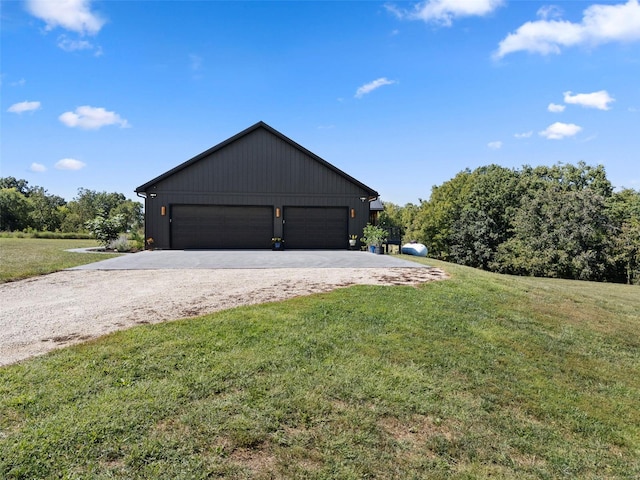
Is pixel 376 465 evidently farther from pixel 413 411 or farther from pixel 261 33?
pixel 261 33

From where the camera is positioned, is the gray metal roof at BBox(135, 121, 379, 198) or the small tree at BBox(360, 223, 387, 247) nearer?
the small tree at BBox(360, 223, 387, 247)

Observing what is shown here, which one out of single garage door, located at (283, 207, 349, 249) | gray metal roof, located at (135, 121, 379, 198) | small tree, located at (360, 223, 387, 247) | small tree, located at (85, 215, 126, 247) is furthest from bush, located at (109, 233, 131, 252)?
small tree, located at (360, 223, 387, 247)

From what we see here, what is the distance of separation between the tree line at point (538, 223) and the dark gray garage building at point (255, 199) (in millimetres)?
17342

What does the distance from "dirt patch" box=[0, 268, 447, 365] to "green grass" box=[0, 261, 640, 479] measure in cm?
54

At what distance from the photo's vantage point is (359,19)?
12.1 m

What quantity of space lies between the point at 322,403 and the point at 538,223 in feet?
99.9

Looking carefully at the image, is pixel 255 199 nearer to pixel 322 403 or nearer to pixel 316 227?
pixel 316 227

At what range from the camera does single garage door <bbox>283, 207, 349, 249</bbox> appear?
56.2ft

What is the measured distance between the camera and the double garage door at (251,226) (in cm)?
1644

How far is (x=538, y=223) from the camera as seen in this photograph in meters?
27.7

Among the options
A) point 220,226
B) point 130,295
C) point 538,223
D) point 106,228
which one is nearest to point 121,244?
point 106,228

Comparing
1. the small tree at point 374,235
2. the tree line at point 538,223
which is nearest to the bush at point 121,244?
the small tree at point 374,235

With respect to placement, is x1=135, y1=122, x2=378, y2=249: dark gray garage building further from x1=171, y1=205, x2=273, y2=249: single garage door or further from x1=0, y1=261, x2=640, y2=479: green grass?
x1=0, y1=261, x2=640, y2=479: green grass

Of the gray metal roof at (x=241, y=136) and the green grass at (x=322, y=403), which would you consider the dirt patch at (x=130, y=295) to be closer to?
the green grass at (x=322, y=403)
